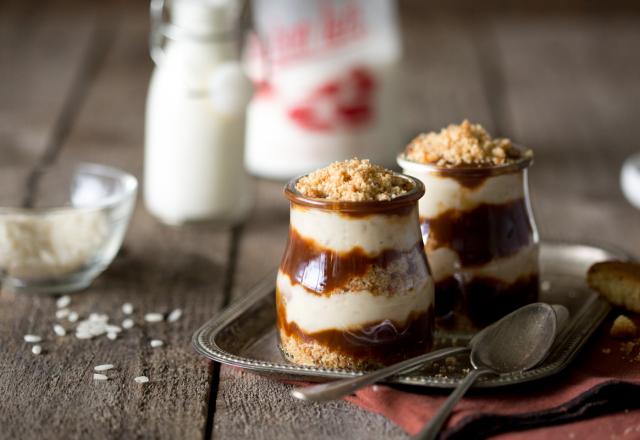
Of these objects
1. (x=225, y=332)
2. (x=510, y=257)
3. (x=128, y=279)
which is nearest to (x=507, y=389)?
(x=510, y=257)

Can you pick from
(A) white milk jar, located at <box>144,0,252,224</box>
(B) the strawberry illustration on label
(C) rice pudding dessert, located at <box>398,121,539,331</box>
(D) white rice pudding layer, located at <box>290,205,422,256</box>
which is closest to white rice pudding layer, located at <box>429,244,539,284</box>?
(C) rice pudding dessert, located at <box>398,121,539,331</box>

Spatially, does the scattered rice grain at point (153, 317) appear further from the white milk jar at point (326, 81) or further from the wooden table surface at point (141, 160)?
the white milk jar at point (326, 81)

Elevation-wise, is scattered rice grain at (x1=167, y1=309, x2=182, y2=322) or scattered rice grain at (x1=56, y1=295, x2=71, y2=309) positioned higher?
scattered rice grain at (x1=167, y1=309, x2=182, y2=322)

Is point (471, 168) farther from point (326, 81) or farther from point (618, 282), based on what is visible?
point (326, 81)

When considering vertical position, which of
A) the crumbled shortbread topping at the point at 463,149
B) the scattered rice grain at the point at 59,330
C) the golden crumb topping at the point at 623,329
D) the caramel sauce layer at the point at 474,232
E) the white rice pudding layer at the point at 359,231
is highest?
the crumbled shortbread topping at the point at 463,149

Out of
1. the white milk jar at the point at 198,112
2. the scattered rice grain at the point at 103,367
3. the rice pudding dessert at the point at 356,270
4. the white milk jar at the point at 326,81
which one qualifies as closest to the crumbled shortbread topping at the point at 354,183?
the rice pudding dessert at the point at 356,270

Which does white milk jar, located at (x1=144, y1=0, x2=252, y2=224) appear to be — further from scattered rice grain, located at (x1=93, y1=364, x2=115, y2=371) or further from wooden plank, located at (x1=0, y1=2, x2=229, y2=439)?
scattered rice grain, located at (x1=93, y1=364, x2=115, y2=371)

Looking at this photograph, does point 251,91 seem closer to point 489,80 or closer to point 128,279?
point 128,279
